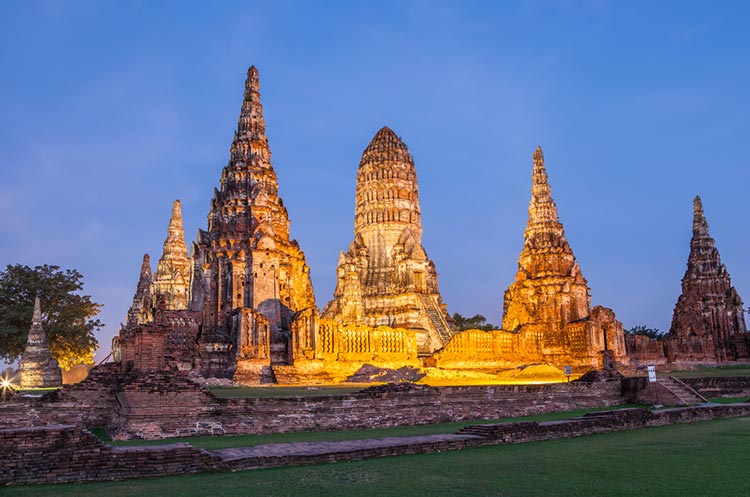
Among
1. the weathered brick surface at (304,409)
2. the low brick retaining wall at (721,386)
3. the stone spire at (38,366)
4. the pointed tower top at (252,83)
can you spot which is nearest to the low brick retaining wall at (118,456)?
the weathered brick surface at (304,409)

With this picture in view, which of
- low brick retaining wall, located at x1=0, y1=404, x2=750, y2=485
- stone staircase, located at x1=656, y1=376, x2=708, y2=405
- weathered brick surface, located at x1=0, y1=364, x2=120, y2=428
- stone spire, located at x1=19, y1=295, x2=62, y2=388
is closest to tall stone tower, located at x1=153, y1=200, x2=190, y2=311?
stone spire, located at x1=19, y1=295, x2=62, y2=388

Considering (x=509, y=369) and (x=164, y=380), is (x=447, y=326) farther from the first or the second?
(x=164, y=380)

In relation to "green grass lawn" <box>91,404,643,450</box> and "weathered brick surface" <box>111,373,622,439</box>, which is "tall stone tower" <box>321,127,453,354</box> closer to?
"weathered brick surface" <box>111,373,622,439</box>

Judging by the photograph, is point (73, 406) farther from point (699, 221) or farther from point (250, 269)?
point (699, 221)

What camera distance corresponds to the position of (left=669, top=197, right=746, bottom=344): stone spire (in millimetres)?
51500

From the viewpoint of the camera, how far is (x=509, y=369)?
3703 cm

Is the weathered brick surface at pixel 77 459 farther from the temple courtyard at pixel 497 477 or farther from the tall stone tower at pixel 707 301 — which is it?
the tall stone tower at pixel 707 301

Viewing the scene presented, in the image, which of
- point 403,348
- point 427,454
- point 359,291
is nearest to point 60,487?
point 427,454

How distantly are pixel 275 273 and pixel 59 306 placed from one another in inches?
620

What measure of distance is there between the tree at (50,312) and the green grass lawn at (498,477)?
3117 centimetres

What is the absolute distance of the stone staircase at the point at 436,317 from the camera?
41844 millimetres

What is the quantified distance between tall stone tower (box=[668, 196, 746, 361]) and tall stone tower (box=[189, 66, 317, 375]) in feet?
108

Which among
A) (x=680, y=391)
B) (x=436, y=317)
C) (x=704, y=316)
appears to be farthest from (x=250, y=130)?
(x=704, y=316)

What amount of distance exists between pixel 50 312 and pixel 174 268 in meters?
15.7
